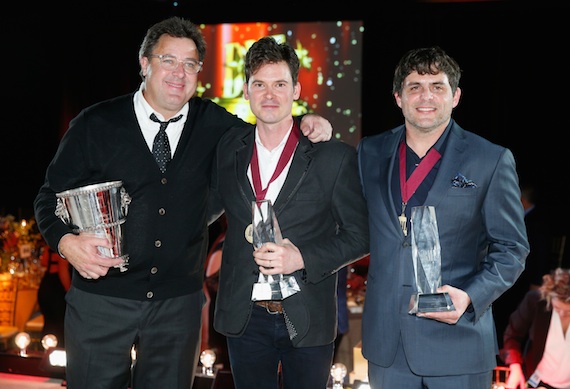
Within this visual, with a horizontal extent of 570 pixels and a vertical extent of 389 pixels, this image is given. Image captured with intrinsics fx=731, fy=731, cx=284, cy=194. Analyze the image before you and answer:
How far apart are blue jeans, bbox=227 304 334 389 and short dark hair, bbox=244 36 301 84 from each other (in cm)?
84

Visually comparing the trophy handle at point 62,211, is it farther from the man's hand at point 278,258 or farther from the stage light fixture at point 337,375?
the stage light fixture at point 337,375

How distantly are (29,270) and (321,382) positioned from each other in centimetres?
454

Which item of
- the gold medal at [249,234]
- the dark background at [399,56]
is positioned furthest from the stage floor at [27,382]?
the dark background at [399,56]

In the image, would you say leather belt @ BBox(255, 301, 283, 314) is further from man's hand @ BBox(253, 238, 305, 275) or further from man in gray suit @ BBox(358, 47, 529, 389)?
man in gray suit @ BBox(358, 47, 529, 389)

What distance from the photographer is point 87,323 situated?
2.66 metres

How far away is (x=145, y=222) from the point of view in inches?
105

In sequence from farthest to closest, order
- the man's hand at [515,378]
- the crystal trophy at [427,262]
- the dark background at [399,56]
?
the dark background at [399,56] < the man's hand at [515,378] < the crystal trophy at [427,262]

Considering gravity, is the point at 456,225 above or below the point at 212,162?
below

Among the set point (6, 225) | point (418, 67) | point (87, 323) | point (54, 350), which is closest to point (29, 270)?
point (6, 225)

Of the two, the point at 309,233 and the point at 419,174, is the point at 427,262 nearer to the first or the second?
the point at 419,174

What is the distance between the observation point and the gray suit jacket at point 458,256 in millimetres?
2314

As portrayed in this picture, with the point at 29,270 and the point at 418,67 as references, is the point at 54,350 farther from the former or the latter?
the point at 418,67

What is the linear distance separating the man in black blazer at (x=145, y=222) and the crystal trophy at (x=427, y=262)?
566 millimetres

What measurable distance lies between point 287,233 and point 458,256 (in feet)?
1.92
